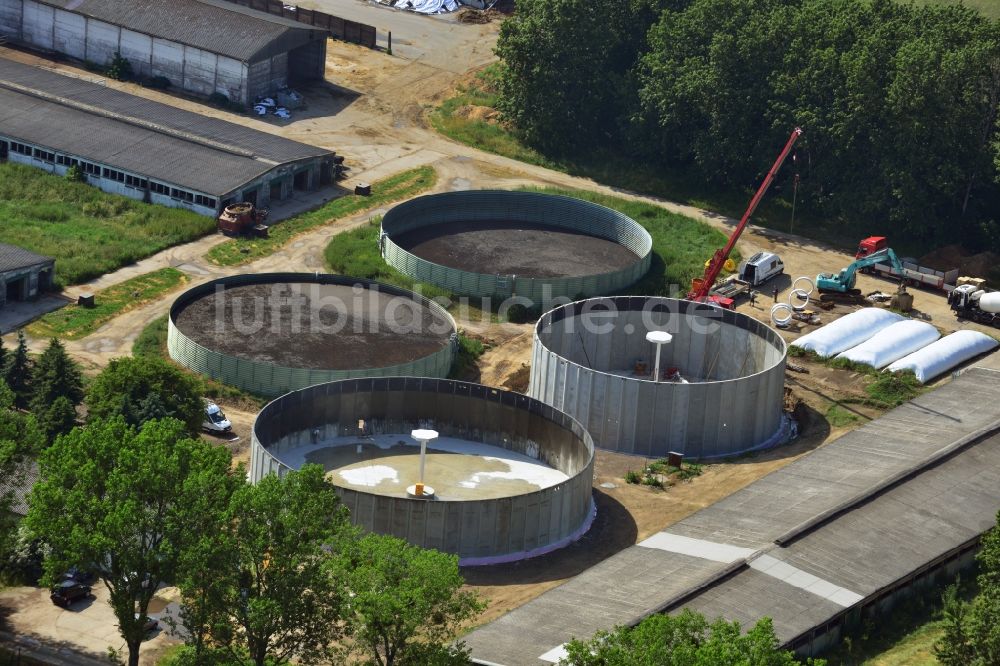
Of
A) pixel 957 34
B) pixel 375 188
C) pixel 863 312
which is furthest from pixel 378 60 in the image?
pixel 863 312

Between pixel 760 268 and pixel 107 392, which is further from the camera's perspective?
pixel 760 268

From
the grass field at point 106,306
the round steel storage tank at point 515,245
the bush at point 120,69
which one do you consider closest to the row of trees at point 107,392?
the grass field at point 106,306

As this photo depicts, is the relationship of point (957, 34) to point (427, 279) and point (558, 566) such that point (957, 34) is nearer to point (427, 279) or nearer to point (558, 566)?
point (427, 279)

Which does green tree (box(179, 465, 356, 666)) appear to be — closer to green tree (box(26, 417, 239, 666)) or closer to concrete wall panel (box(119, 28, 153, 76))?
green tree (box(26, 417, 239, 666))

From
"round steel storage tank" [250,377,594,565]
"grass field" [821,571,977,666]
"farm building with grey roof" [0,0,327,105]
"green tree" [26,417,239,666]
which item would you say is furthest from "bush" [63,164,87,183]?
"grass field" [821,571,977,666]

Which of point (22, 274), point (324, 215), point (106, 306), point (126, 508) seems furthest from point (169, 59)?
point (126, 508)

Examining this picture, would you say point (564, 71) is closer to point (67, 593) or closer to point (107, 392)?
point (107, 392)
